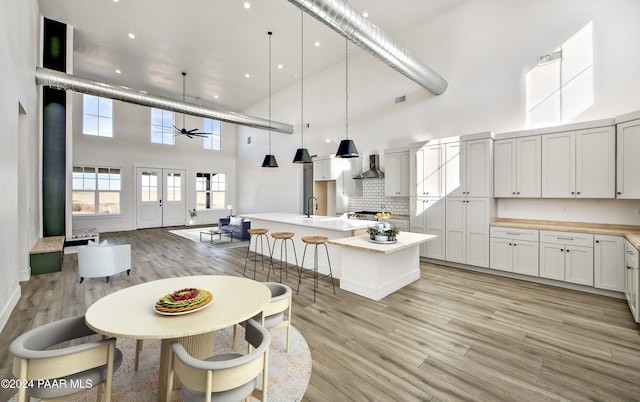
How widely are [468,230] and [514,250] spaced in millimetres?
752

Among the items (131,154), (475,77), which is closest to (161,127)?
(131,154)

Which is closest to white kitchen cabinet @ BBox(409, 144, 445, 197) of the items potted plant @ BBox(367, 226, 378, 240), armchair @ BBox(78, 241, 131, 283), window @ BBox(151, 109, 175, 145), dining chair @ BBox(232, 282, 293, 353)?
potted plant @ BBox(367, 226, 378, 240)

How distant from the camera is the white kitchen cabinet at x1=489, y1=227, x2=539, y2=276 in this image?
4281mm

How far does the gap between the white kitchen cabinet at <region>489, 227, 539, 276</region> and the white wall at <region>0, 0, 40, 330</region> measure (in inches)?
262

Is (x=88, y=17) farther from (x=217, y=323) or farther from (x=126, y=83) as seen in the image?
(x=217, y=323)

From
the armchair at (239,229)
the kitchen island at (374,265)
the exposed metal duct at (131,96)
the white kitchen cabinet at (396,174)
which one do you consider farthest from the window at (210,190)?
the kitchen island at (374,265)

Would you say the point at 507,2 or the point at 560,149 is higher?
the point at 507,2

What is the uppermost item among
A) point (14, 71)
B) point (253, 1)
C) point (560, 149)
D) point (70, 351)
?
point (253, 1)

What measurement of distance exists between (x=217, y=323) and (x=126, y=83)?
1080 cm

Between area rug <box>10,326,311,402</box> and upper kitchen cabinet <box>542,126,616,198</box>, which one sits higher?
upper kitchen cabinet <box>542,126,616,198</box>

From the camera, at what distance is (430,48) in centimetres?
591

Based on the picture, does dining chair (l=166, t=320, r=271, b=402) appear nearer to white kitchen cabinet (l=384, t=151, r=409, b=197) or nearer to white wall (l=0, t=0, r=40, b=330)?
white wall (l=0, t=0, r=40, b=330)

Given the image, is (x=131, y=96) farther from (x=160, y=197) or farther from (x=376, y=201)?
(x=376, y=201)

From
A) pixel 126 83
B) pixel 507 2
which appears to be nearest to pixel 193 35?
pixel 126 83
